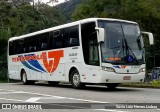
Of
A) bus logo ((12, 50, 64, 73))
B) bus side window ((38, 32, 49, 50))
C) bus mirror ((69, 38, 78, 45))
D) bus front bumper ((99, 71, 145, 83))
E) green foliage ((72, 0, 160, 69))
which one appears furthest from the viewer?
green foliage ((72, 0, 160, 69))

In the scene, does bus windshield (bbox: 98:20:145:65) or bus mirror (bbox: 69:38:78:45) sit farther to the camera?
bus mirror (bbox: 69:38:78:45)

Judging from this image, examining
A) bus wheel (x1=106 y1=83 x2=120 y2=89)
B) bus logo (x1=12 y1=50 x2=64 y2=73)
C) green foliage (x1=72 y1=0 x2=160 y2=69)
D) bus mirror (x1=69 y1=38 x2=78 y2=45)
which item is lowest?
bus wheel (x1=106 y1=83 x2=120 y2=89)

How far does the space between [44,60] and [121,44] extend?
6545 mm

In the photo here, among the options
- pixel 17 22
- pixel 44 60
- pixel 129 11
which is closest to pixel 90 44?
pixel 44 60

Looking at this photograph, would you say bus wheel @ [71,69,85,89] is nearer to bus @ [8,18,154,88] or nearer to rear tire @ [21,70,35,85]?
bus @ [8,18,154,88]

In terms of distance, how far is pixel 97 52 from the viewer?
1728cm

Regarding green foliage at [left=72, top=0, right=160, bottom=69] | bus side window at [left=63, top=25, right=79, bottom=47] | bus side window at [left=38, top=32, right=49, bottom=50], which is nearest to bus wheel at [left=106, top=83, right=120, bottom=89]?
bus side window at [left=63, top=25, right=79, bottom=47]

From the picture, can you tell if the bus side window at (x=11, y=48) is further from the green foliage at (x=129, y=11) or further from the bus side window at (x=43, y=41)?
the green foliage at (x=129, y=11)

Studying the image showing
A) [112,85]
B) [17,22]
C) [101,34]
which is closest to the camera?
[101,34]

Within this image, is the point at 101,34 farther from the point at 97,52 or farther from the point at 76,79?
the point at 76,79

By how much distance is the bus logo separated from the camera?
2123 centimetres

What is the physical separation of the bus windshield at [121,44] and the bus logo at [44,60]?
12.4 feet

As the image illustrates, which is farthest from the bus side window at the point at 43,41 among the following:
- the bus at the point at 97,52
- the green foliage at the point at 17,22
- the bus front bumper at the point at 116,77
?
the green foliage at the point at 17,22

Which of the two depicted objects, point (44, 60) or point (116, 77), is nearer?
point (116, 77)
